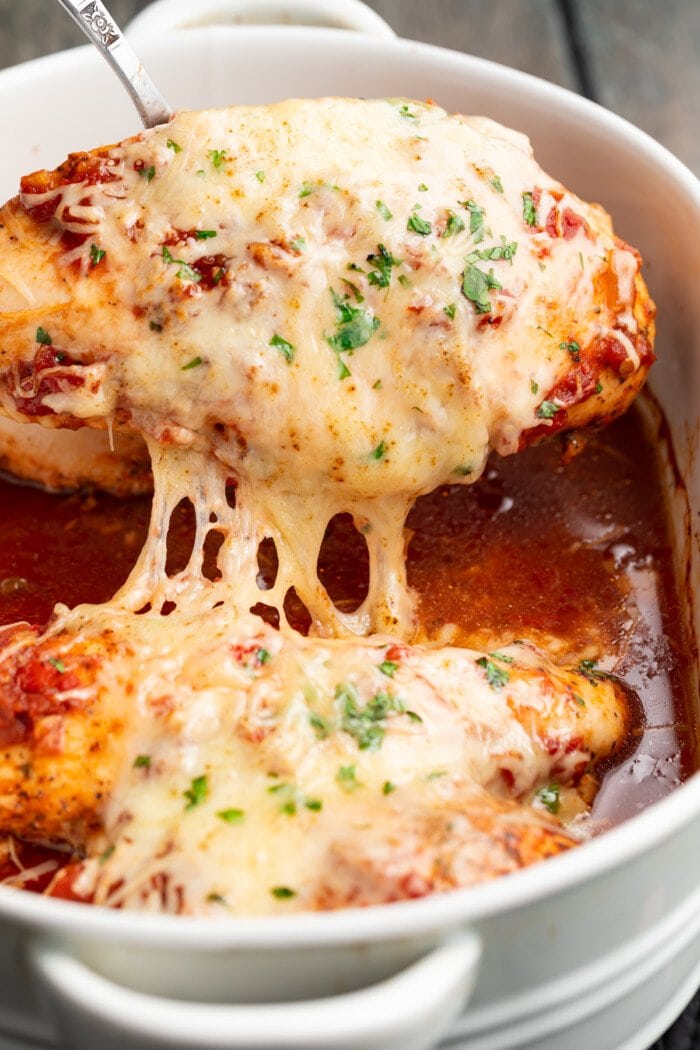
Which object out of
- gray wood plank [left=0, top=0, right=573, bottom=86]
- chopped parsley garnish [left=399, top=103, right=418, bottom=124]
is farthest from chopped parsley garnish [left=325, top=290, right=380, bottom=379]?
gray wood plank [left=0, top=0, right=573, bottom=86]

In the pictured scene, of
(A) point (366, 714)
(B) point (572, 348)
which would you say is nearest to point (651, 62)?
(B) point (572, 348)

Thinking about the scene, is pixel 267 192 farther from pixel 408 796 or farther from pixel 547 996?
pixel 547 996

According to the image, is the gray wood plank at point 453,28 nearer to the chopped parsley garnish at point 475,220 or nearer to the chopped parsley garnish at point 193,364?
the chopped parsley garnish at point 475,220

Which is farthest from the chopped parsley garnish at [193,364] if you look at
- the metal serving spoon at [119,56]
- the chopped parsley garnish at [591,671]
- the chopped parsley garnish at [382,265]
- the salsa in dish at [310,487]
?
the chopped parsley garnish at [591,671]

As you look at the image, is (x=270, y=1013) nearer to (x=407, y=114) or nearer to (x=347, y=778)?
(x=347, y=778)

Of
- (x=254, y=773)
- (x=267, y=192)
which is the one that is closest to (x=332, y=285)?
(x=267, y=192)

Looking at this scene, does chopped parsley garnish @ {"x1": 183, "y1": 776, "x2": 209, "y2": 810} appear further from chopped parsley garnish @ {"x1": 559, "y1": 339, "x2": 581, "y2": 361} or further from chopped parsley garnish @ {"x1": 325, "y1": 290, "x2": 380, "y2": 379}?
chopped parsley garnish @ {"x1": 559, "y1": 339, "x2": 581, "y2": 361}
